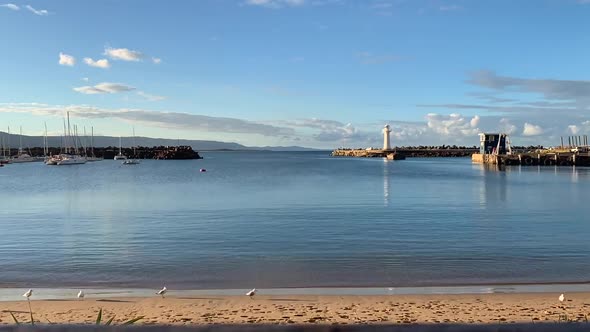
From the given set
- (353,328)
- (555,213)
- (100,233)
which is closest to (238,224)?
(100,233)

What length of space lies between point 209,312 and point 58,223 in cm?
1603

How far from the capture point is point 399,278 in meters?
11.8

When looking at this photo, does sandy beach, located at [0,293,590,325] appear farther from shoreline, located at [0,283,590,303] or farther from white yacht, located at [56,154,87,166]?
white yacht, located at [56,154,87,166]

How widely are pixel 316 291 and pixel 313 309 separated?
5.07 ft

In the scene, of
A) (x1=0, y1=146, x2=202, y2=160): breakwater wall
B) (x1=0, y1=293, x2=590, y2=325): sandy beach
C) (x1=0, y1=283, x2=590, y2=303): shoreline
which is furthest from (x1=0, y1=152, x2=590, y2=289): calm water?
(x1=0, y1=146, x2=202, y2=160): breakwater wall

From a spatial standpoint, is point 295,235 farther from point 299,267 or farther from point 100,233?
point 100,233

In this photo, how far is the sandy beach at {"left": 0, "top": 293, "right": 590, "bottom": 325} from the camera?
8305 millimetres

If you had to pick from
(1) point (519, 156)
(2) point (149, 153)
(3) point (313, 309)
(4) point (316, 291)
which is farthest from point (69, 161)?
(3) point (313, 309)

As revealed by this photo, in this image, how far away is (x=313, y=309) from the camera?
908cm

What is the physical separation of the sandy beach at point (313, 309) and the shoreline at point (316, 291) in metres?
0.32

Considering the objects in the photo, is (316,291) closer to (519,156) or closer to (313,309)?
(313,309)

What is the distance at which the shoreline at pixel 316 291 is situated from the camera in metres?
10.3

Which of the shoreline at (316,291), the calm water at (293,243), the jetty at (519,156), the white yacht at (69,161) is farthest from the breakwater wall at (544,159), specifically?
the shoreline at (316,291)

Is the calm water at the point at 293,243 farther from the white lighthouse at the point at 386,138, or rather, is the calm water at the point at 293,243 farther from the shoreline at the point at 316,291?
the white lighthouse at the point at 386,138
